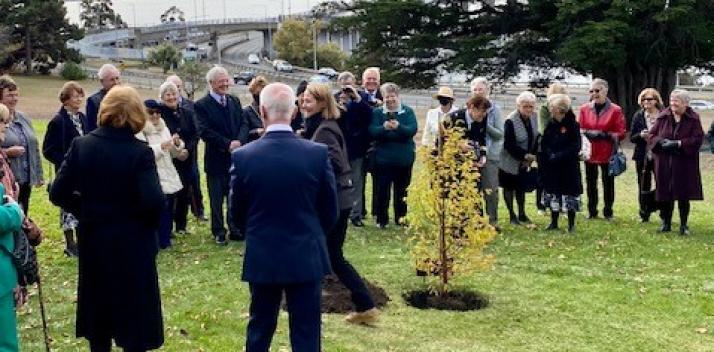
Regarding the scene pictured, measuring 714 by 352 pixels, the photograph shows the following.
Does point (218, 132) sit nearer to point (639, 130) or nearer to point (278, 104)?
point (278, 104)

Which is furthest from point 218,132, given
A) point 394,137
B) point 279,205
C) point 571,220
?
point 279,205

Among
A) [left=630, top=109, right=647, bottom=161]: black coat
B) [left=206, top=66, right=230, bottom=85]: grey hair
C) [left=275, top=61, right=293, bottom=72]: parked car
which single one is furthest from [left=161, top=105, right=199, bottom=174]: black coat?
[left=275, top=61, right=293, bottom=72]: parked car

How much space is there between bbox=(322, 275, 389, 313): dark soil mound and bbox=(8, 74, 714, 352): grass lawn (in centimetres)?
12

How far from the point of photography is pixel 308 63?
91.3 m

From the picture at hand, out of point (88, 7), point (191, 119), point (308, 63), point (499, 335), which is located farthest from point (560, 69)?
point (88, 7)

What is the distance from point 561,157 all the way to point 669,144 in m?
1.39

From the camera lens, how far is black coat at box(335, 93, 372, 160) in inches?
420

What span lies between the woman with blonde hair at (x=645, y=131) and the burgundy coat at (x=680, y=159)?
16.8 inches

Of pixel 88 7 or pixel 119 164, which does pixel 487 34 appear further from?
pixel 88 7

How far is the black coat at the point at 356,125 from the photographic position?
10680 millimetres

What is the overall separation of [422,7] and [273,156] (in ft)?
98.7

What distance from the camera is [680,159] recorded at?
10.9 metres

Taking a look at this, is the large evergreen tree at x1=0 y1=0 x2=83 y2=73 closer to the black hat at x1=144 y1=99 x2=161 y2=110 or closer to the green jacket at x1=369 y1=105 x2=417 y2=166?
the black hat at x1=144 y1=99 x2=161 y2=110

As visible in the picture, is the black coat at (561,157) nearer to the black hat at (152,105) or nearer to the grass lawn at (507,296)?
the grass lawn at (507,296)
